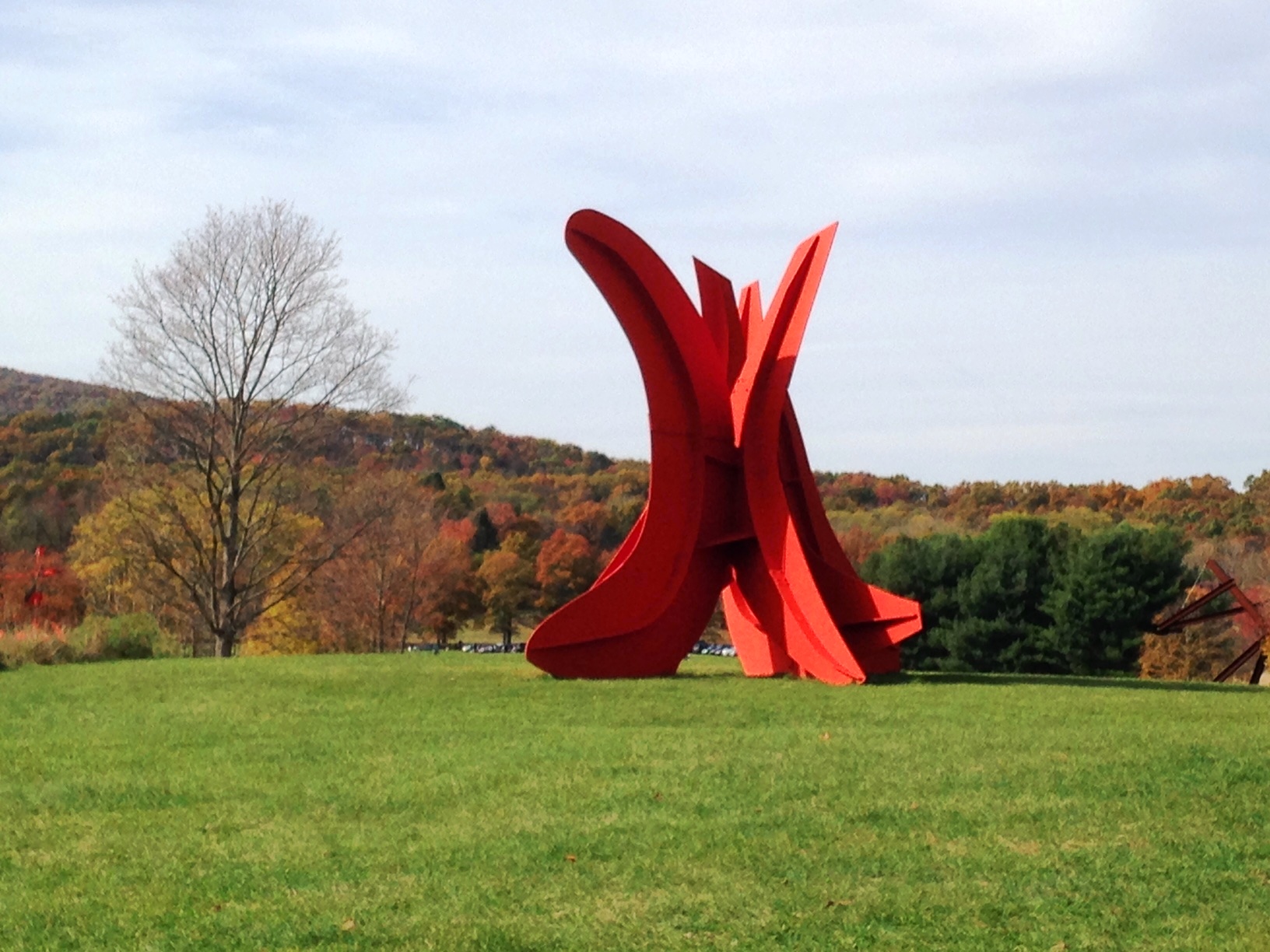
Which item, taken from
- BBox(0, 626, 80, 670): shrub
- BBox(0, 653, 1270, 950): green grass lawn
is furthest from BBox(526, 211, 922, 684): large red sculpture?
BBox(0, 626, 80, 670): shrub

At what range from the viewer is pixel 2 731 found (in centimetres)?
887

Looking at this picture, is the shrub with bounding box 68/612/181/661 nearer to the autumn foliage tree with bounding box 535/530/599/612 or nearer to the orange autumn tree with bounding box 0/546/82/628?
the orange autumn tree with bounding box 0/546/82/628

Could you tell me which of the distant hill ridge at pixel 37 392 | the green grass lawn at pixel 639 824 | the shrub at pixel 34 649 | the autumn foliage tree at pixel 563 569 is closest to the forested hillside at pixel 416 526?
the autumn foliage tree at pixel 563 569

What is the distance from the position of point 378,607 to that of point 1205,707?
23.5 meters

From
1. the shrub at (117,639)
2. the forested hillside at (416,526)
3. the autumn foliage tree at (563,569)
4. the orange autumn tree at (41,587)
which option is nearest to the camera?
the shrub at (117,639)

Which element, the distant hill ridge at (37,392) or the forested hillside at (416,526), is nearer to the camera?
the forested hillside at (416,526)

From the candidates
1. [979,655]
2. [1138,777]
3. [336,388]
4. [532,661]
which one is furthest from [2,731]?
[979,655]

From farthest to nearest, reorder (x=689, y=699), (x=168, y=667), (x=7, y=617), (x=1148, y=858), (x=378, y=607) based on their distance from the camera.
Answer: (x=378, y=607) → (x=7, y=617) → (x=168, y=667) → (x=689, y=699) → (x=1148, y=858)

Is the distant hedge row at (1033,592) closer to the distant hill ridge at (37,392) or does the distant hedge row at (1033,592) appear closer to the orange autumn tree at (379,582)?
the orange autumn tree at (379,582)

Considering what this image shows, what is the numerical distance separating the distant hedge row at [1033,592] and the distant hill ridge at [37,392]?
54.1 meters

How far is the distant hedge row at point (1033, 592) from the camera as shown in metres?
22.7

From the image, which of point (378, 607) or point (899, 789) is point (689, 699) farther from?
point (378, 607)

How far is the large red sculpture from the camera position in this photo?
11422mm

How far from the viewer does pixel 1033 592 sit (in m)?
23.9
